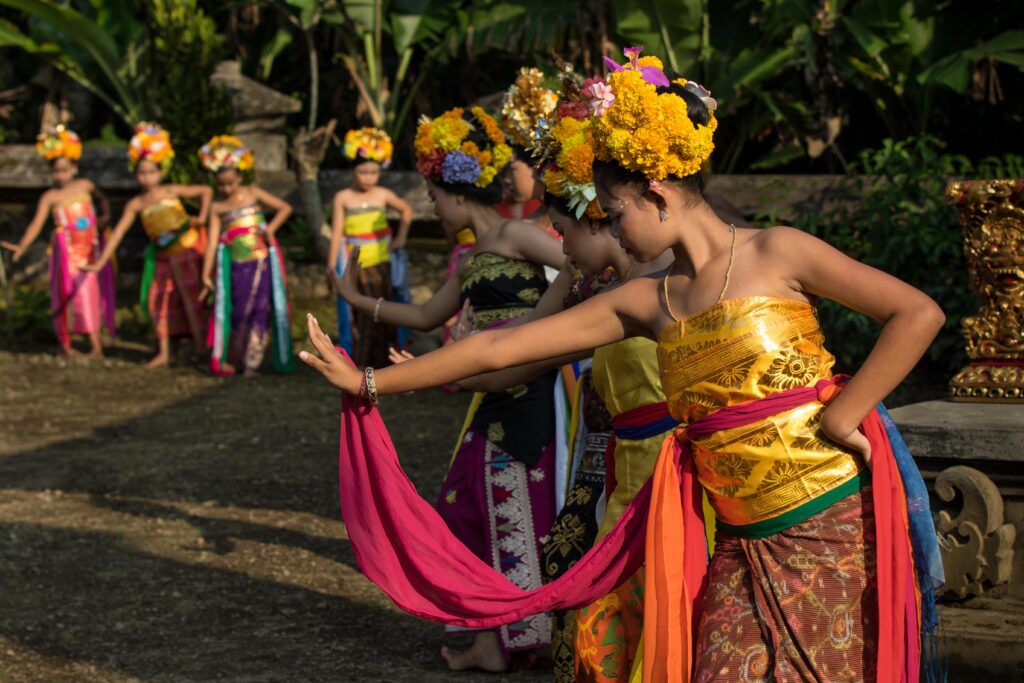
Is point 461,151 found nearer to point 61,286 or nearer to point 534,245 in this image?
point 534,245

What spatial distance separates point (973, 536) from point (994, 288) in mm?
953

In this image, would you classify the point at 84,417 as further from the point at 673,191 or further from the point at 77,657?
the point at 673,191

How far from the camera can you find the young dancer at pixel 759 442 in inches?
119

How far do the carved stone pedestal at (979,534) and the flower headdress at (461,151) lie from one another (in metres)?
1.79

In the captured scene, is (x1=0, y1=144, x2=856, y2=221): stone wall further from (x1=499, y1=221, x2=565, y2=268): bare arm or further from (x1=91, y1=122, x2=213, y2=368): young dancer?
(x1=499, y1=221, x2=565, y2=268): bare arm

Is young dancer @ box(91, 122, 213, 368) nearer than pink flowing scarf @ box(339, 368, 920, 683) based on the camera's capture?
No

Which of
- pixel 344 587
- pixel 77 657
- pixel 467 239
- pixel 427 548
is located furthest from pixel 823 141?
pixel 427 548

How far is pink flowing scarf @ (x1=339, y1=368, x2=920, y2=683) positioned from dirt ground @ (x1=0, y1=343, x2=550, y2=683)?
1629 millimetres

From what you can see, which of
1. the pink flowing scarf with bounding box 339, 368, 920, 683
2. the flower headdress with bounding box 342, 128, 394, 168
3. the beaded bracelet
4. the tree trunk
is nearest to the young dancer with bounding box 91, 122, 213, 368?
the tree trunk

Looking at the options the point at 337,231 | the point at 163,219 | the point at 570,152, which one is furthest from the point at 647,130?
the point at 163,219

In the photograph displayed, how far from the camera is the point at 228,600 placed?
600 centimetres

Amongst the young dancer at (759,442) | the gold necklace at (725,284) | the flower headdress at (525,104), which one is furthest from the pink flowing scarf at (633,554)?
the flower headdress at (525,104)

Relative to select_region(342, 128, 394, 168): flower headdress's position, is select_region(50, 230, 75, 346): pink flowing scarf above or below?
below

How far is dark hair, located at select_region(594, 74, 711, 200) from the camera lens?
311cm
